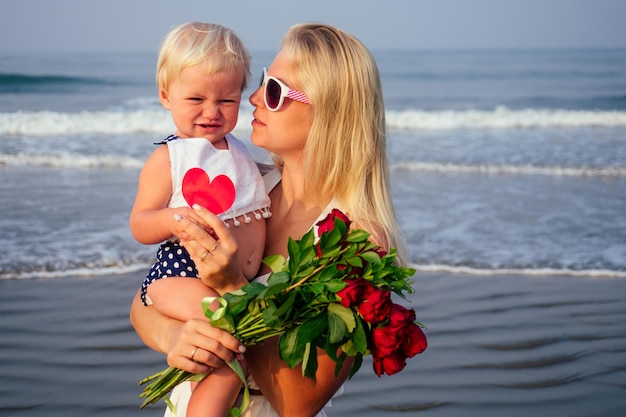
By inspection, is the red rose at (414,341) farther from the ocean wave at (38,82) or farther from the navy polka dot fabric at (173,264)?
the ocean wave at (38,82)

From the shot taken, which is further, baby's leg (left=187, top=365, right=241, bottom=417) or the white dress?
the white dress

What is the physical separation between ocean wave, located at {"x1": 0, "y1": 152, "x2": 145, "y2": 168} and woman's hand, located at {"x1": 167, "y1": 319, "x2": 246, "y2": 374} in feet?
32.6

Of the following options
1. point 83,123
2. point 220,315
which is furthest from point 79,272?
point 83,123

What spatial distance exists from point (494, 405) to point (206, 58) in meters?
2.81

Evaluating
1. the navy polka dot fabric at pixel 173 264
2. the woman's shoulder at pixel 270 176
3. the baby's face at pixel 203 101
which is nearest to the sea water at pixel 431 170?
the woman's shoulder at pixel 270 176

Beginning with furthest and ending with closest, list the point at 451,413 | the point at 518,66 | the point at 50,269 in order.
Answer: the point at 518,66, the point at 50,269, the point at 451,413

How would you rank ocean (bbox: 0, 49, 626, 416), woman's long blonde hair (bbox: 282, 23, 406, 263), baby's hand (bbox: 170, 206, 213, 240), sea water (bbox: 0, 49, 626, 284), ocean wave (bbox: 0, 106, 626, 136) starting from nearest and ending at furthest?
1. baby's hand (bbox: 170, 206, 213, 240)
2. woman's long blonde hair (bbox: 282, 23, 406, 263)
3. ocean (bbox: 0, 49, 626, 416)
4. sea water (bbox: 0, 49, 626, 284)
5. ocean wave (bbox: 0, 106, 626, 136)

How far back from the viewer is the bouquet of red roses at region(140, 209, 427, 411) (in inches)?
88.8

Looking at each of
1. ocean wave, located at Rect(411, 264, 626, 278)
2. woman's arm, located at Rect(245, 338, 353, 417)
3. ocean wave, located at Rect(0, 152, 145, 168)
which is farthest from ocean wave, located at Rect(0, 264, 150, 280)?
ocean wave, located at Rect(0, 152, 145, 168)

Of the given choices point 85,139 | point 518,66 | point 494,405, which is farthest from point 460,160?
point 518,66

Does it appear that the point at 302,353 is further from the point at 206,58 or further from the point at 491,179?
the point at 491,179

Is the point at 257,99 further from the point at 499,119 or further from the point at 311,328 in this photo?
the point at 499,119

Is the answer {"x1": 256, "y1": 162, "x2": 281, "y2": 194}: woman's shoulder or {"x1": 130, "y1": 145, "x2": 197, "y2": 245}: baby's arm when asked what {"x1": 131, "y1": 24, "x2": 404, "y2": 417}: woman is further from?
{"x1": 130, "y1": 145, "x2": 197, "y2": 245}: baby's arm

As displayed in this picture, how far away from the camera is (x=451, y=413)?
15.3 ft
